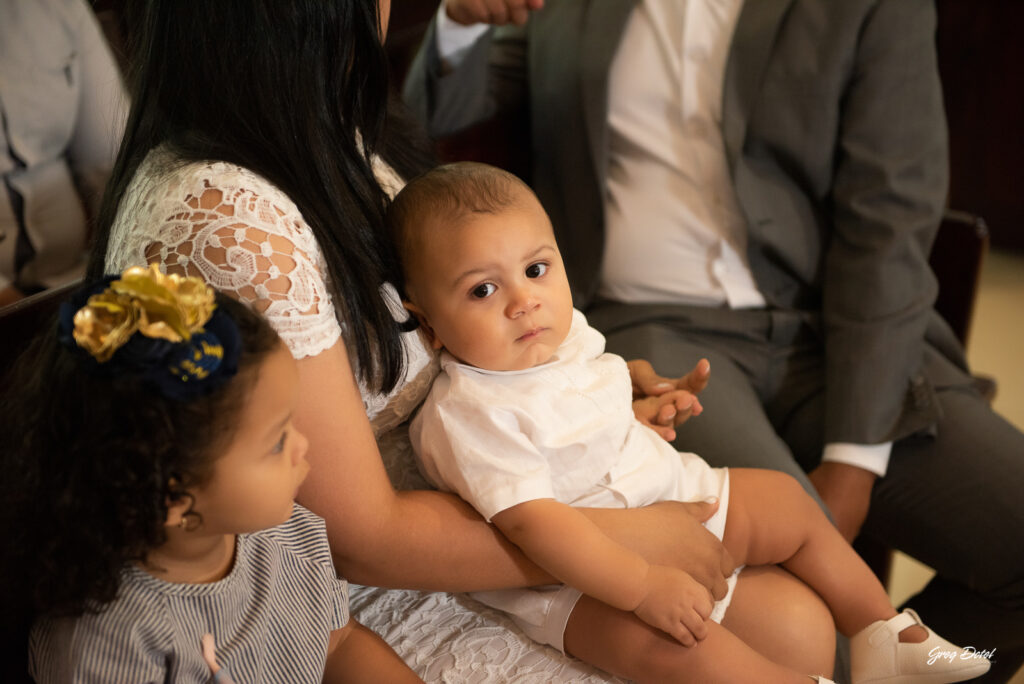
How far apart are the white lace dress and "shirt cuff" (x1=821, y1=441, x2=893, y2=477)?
28.7 inches

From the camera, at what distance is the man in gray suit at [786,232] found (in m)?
1.52

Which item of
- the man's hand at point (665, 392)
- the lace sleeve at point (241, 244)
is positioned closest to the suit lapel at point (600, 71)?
the man's hand at point (665, 392)

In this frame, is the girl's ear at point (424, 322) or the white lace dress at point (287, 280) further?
the girl's ear at point (424, 322)

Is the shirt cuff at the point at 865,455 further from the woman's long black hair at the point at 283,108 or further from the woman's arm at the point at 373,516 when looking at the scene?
the woman's long black hair at the point at 283,108

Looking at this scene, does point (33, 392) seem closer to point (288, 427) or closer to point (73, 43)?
point (288, 427)

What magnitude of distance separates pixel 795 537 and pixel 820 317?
64 cm

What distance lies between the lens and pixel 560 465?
104 cm

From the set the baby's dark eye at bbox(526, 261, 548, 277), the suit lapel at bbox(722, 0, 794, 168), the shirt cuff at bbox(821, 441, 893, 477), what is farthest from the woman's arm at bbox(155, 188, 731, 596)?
the suit lapel at bbox(722, 0, 794, 168)

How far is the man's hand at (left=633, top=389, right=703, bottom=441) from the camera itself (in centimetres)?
123

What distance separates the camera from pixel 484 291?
1.03 m

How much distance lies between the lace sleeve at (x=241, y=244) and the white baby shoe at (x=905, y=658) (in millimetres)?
782

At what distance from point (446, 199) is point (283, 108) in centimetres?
20

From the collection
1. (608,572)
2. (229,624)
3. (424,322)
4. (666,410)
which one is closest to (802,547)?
(666,410)

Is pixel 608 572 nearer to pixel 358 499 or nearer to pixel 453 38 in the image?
pixel 358 499
